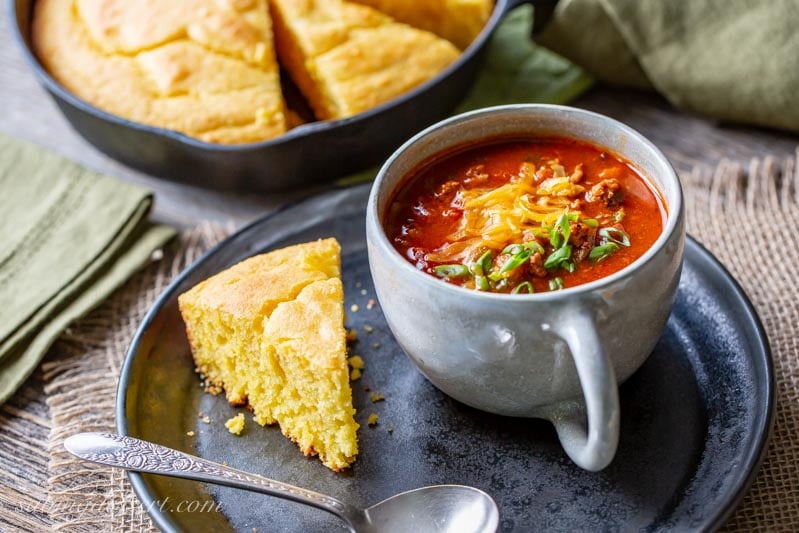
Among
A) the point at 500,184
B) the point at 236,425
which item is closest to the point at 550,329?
the point at 500,184

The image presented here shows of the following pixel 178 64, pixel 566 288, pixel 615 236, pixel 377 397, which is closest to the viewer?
pixel 566 288

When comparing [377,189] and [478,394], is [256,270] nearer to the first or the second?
[377,189]

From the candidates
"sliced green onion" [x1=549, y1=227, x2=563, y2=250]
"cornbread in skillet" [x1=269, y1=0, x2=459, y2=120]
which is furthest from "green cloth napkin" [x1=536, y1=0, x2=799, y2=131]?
"sliced green onion" [x1=549, y1=227, x2=563, y2=250]

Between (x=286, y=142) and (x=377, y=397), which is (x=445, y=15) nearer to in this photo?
(x=286, y=142)

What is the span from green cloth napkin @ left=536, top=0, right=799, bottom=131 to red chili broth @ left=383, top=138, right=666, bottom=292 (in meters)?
1.19

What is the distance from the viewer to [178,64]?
2947 millimetres

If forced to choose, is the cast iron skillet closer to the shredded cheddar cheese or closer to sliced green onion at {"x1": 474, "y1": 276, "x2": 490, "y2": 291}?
the shredded cheddar cheese

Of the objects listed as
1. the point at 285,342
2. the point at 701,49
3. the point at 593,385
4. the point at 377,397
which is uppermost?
the point at 593,385

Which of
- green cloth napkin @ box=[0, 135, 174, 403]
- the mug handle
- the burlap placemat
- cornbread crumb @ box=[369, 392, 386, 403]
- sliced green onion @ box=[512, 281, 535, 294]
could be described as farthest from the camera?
green cloth napkin @ box=[0, 135, 174, 403]

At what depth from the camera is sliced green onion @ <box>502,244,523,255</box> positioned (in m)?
1.81

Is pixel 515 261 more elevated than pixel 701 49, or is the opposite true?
pixel 515 261

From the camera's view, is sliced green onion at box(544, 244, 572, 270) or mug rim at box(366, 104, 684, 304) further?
sliced green onion at box(544, 244, 572, 270)

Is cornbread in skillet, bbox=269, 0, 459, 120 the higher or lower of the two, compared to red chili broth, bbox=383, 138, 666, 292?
lower

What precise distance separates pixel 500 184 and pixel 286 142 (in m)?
0.88
